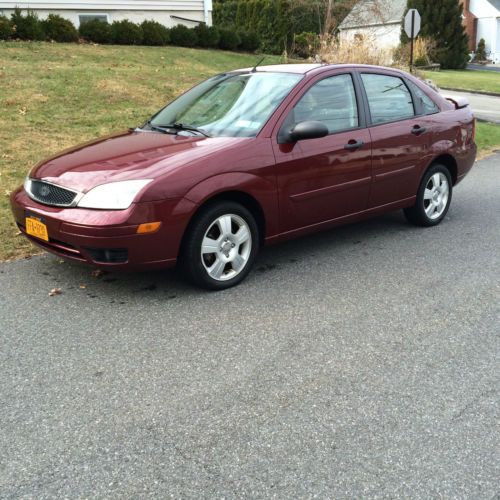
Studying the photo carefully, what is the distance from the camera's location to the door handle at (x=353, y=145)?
17.3 ft

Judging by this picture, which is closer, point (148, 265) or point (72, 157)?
point (148, 265)

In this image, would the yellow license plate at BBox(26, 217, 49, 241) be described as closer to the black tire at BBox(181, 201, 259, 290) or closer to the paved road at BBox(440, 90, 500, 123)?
the black tire at BBox(181, 201, 259, 290)

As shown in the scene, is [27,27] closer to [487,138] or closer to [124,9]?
[124,9]

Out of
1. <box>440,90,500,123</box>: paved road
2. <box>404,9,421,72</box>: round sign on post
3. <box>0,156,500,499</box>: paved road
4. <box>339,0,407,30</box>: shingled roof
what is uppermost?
<box>339,0,407,30</box>: shingled roof

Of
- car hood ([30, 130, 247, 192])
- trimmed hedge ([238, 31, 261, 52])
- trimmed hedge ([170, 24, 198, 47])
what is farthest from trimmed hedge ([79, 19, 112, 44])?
car hood ([30, 130, 247, 192])

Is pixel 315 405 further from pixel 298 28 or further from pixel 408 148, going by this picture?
pixel 298 28

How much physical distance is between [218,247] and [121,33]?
549 inches

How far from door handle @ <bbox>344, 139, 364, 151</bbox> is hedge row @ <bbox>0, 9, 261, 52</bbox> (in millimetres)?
12382

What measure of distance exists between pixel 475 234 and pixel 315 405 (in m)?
3.79

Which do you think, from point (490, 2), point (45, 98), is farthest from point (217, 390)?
point (490, 2)

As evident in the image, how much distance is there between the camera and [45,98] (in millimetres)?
11242

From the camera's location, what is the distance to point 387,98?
5.84 m

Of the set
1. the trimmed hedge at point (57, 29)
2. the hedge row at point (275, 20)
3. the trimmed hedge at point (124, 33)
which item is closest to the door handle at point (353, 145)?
the trimmed hedge at point (57, 29)

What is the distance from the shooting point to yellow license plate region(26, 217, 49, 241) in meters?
4.41
